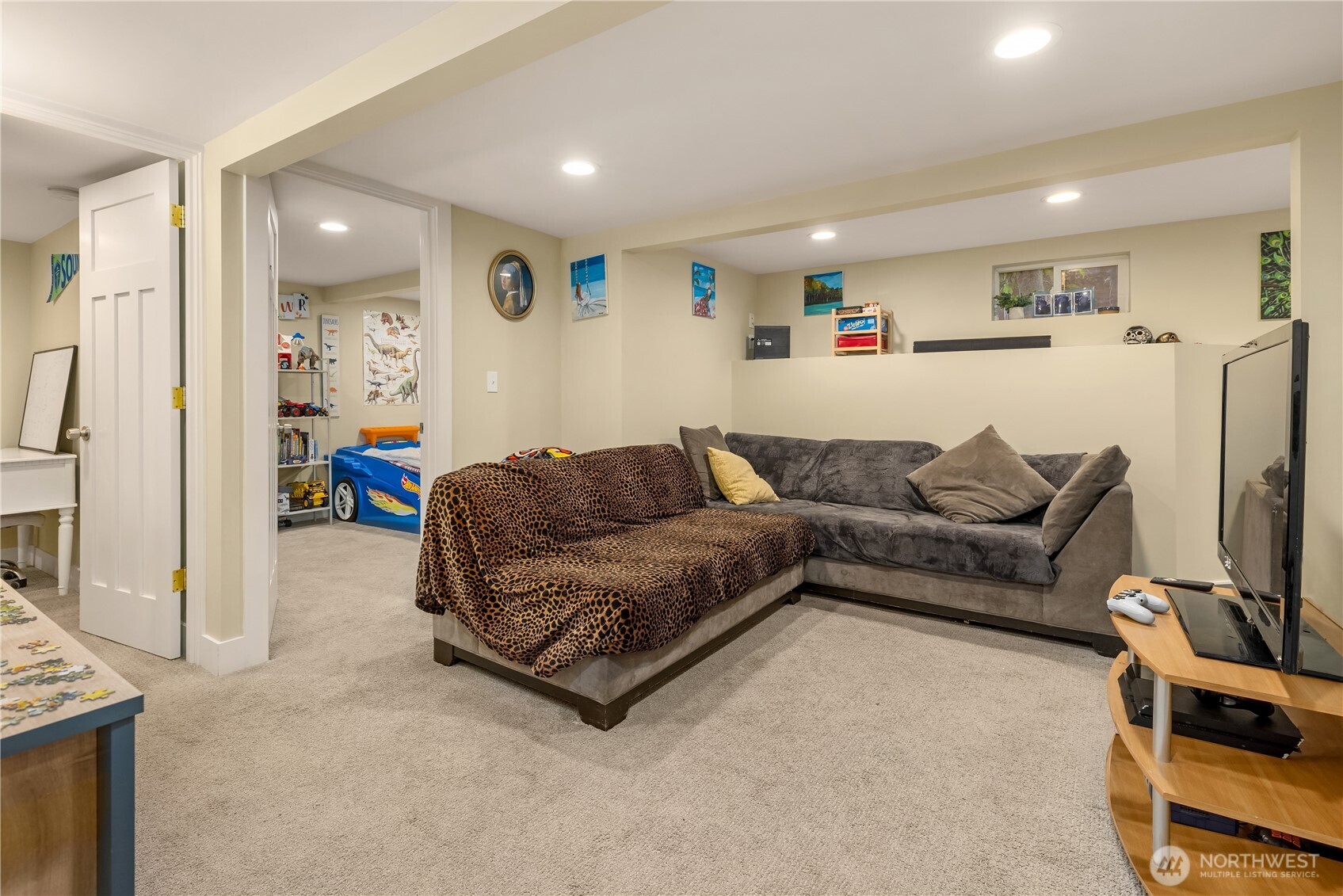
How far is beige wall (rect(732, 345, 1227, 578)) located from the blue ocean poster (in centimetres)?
145

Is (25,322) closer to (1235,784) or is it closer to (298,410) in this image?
(298,410)

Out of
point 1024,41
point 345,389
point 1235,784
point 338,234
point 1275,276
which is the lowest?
point 1235,784

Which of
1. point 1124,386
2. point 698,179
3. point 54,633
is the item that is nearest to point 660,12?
point 698,179

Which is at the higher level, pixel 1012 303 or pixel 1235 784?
pixel 1012 303

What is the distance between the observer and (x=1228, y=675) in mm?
1369

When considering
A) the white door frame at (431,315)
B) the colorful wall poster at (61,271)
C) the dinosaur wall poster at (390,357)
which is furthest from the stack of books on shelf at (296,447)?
the white door frame at (431,315)

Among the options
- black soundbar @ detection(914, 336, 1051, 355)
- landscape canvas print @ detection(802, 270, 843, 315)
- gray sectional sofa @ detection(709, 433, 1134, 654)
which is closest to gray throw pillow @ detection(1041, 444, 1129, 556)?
gray sectional sofa @ detection(709, 433, 1134, 654)

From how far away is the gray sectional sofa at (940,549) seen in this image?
294cm

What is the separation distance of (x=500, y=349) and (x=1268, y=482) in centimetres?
357

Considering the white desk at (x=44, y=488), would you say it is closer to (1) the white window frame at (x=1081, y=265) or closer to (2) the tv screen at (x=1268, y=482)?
(2) the tv screen at (x=1268, y=482)

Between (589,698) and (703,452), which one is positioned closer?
(589,698)

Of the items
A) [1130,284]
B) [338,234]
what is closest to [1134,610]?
[1130,284]

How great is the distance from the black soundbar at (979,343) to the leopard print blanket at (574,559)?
1905 millimetres

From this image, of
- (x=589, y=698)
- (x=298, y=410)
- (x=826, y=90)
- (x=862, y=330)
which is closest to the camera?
(x=589, y=698)
